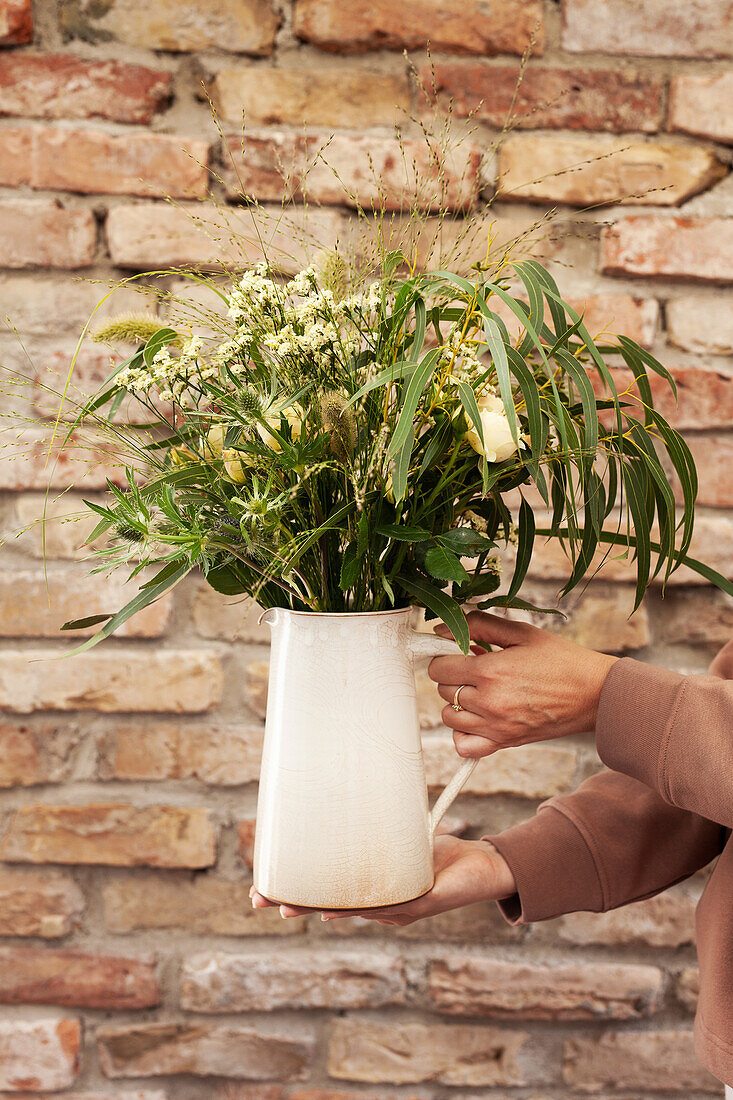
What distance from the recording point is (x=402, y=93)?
993 millimetres

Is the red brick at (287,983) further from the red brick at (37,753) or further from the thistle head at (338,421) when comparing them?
the thistle head at (338,421)

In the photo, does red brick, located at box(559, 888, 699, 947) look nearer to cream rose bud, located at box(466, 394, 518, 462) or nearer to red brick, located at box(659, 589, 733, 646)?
→ red brick, located at box(659, 589, 733, 646)

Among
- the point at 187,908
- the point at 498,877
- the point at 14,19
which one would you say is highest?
the point at 14,19

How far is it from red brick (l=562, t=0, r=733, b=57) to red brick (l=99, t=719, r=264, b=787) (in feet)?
2.99

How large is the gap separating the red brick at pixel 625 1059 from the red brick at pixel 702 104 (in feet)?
3.58

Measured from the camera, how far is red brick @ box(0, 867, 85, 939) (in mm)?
1018

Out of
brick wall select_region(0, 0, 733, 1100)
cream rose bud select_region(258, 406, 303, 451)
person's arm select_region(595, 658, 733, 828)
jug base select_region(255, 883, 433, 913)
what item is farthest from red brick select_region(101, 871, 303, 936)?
cream rose bud select_region(258, 406, 303, 451)

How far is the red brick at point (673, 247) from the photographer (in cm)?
101

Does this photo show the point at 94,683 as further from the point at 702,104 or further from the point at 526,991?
the point at 702,104

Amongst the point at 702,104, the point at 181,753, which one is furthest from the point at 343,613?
the point at 702,104

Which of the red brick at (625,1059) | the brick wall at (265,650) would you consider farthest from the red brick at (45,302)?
the red brick at (625,1059)

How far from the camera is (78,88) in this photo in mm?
976

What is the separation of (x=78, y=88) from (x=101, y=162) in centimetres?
9

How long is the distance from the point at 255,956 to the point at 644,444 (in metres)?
0.77
